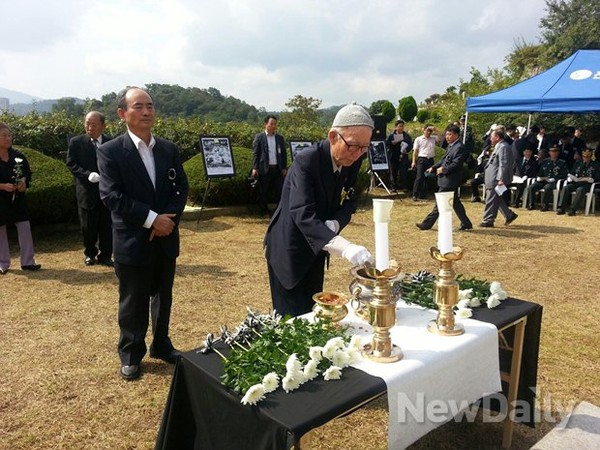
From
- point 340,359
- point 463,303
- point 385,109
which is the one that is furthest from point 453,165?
point 385,109

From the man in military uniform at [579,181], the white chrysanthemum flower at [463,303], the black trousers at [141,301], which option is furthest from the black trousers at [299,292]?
the man in military uniform at [579,181]

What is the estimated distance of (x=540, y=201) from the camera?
36.7 ft

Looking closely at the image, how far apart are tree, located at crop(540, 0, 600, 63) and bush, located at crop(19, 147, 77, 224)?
3307cm

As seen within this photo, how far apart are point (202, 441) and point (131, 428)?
126cm

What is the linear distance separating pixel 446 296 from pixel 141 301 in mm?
2152

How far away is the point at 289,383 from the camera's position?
5.23 ft

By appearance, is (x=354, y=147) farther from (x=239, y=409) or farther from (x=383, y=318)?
(x=239, y=409)

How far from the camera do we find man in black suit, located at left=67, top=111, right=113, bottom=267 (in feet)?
18.6

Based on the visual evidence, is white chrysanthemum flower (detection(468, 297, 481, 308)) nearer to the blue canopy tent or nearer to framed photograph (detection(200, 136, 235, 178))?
framed photograph (detection(200, 136, 235, 178))

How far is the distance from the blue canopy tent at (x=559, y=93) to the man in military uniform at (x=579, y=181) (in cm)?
128

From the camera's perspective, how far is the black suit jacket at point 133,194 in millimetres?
3086

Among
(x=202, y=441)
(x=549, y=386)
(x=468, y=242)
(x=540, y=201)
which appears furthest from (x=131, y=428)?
(x=540, y=201)

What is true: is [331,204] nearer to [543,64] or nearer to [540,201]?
[540,201]

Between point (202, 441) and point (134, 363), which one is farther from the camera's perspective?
point (134, 363)
